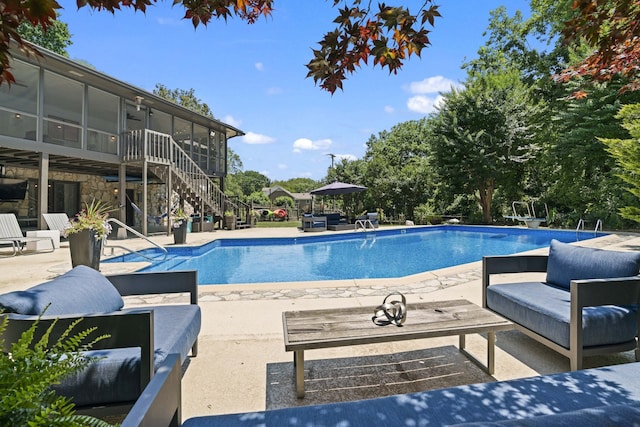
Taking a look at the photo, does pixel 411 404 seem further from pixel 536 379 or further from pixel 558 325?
pixel 558 325

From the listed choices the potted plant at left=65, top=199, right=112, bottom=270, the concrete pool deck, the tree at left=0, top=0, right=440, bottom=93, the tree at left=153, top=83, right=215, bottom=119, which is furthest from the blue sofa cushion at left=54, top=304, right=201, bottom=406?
the tree at left=153, top=83, right=215, bottom=119

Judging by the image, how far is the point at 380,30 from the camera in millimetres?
1971

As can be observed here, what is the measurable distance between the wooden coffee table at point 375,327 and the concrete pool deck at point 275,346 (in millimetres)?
279

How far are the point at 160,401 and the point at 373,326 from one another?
1.50m

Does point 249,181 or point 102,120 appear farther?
point 249,181

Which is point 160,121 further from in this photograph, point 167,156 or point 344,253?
point 344,253

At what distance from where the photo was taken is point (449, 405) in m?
1.43

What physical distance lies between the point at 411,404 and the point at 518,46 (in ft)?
84.7

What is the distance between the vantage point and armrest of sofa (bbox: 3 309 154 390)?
158 centimetres

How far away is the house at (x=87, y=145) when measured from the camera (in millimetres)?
9156

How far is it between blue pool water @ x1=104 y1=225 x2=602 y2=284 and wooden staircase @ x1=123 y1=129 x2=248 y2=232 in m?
3.20

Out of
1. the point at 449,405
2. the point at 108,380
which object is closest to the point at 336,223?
the point at 108,380

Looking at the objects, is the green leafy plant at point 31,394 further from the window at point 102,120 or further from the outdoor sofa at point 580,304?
the window at point 102,120

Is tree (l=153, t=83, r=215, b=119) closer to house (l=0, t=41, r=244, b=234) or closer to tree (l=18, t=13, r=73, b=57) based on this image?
tree (l=18, t=13, r=73, b=57)
